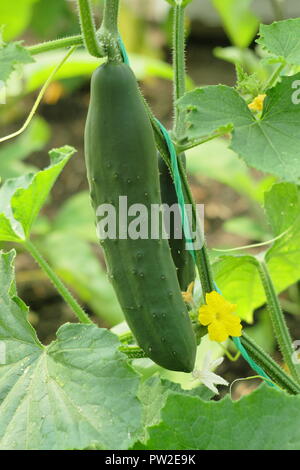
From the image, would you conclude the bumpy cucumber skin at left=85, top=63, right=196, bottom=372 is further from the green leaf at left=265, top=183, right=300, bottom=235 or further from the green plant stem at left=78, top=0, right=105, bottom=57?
the green leaf at left=265, top=183, right=300, bottom=235

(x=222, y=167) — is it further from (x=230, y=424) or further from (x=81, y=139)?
(x=230, y=424)

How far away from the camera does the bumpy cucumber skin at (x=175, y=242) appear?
4.33 ft

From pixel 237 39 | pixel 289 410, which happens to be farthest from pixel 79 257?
pixel 289 410

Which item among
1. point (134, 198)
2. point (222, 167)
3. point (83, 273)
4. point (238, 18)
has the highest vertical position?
point (134, 198)

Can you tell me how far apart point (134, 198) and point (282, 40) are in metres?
0.35

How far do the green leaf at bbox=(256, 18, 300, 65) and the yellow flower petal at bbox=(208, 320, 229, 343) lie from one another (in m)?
0.42

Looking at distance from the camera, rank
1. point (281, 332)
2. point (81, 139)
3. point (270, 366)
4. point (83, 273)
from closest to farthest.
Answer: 1. point (270, 366)
2. point (281, 332)
3. point (83, 273)
4. point (81, 139)

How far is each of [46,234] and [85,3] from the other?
2619 mm

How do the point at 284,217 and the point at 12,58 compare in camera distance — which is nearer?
the point at 12,58

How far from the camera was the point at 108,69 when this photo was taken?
1.12 meters

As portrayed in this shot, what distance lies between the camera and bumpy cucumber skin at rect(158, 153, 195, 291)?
1.32 meters

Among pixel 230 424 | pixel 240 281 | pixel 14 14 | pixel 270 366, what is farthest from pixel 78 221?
pixel 230 424

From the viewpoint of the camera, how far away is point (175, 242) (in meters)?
1.33
